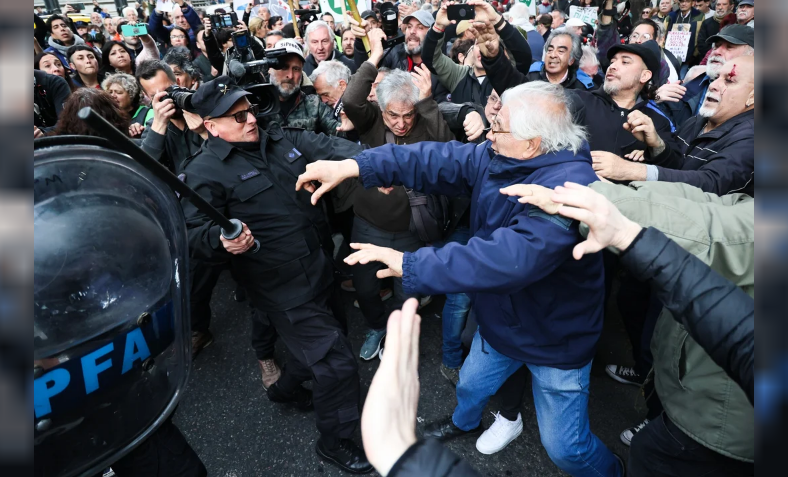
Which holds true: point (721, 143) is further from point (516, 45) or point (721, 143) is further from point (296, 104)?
point (296, 104)

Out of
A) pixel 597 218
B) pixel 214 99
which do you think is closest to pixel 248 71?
pixel 214 99

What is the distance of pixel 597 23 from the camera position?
23.7 feet

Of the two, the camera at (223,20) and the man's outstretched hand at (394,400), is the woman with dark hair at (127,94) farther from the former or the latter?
the man's outstretched hand at (394,400)

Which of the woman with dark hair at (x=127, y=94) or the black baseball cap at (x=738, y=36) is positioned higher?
the black baseball cap at (x=738, y=36)

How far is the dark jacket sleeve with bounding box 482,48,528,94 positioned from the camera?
9.96ft

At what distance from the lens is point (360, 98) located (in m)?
2.97

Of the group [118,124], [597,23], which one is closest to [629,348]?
[118,124]

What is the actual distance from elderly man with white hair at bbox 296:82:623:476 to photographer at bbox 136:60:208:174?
1.39m

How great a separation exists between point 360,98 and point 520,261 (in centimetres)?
185

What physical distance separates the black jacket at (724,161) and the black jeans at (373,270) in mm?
1541

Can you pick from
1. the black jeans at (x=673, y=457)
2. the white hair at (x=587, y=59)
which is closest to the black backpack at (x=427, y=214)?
the black jeans at (x=673, y=457)

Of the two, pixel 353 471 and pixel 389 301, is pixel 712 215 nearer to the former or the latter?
pixel 353 471

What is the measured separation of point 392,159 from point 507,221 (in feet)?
2.07

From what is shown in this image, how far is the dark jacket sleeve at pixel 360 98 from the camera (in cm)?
296
